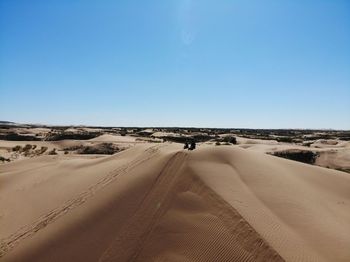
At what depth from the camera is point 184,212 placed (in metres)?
9.60

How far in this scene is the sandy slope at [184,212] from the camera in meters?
8.26

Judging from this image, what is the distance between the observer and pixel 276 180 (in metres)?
13.0

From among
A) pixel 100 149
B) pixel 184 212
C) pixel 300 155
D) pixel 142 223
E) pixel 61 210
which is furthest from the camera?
pixel 100 149

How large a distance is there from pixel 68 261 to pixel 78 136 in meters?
46.0

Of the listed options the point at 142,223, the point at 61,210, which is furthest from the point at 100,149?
the point at 142,223

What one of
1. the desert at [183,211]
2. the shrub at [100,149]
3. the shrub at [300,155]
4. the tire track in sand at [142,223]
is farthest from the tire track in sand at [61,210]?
the shrub at [100,149]

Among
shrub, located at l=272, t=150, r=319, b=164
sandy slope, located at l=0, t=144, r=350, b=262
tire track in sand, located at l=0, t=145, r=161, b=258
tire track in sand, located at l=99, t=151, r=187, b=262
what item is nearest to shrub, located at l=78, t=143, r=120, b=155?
shrub, located at l=272, t=150, r=319, b=164

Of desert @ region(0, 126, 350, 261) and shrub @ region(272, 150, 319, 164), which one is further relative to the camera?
shrub @ region(272, 150, 319, 164)

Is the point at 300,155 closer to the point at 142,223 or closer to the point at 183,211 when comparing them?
the point at 183,211

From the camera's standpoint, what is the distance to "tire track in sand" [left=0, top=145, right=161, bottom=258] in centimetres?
1022

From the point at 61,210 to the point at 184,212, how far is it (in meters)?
4.77

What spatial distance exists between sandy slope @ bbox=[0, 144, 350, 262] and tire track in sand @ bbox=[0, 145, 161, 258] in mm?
55

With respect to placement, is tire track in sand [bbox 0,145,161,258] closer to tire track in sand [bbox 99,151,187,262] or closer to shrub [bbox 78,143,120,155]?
tire track in sand [bbox 99,151,187,262]

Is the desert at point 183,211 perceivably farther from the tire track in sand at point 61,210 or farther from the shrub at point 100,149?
the shrub at point 100,149
